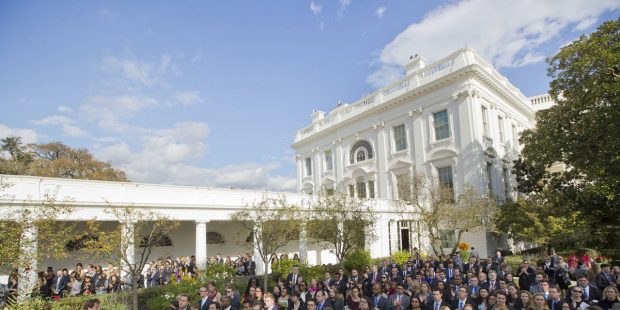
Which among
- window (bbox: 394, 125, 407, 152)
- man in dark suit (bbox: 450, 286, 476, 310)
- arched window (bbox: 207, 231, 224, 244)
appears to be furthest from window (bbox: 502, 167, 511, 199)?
man in dark suit (bbox: 450, 286, 476, 310)

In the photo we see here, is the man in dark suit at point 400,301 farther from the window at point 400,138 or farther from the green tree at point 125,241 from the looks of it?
the window at point 400,138

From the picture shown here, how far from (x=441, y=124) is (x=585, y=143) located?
12.5 meters

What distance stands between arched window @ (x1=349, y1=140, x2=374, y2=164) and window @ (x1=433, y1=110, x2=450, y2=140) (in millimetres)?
6431

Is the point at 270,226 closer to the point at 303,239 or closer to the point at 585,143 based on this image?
the point at 303,239

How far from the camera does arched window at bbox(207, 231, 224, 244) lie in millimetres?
24734

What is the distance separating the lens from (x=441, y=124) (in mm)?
28156

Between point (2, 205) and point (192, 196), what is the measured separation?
725 cm

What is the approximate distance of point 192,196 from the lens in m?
18.9

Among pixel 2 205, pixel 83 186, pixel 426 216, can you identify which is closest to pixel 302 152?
pixel 426 216

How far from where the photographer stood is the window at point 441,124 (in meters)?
27.8

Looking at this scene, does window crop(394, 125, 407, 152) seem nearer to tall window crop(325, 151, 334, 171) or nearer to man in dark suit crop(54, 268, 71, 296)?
tall window crop(325, 151, 334, 171)

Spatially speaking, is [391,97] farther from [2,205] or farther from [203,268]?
[2,205]

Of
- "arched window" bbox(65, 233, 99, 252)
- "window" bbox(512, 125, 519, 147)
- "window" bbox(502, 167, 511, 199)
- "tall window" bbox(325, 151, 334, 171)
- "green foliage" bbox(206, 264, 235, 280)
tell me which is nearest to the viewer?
"arched window" bbox(65, 233, 99, 252)

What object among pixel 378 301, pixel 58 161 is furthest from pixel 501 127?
pixel 58 161
